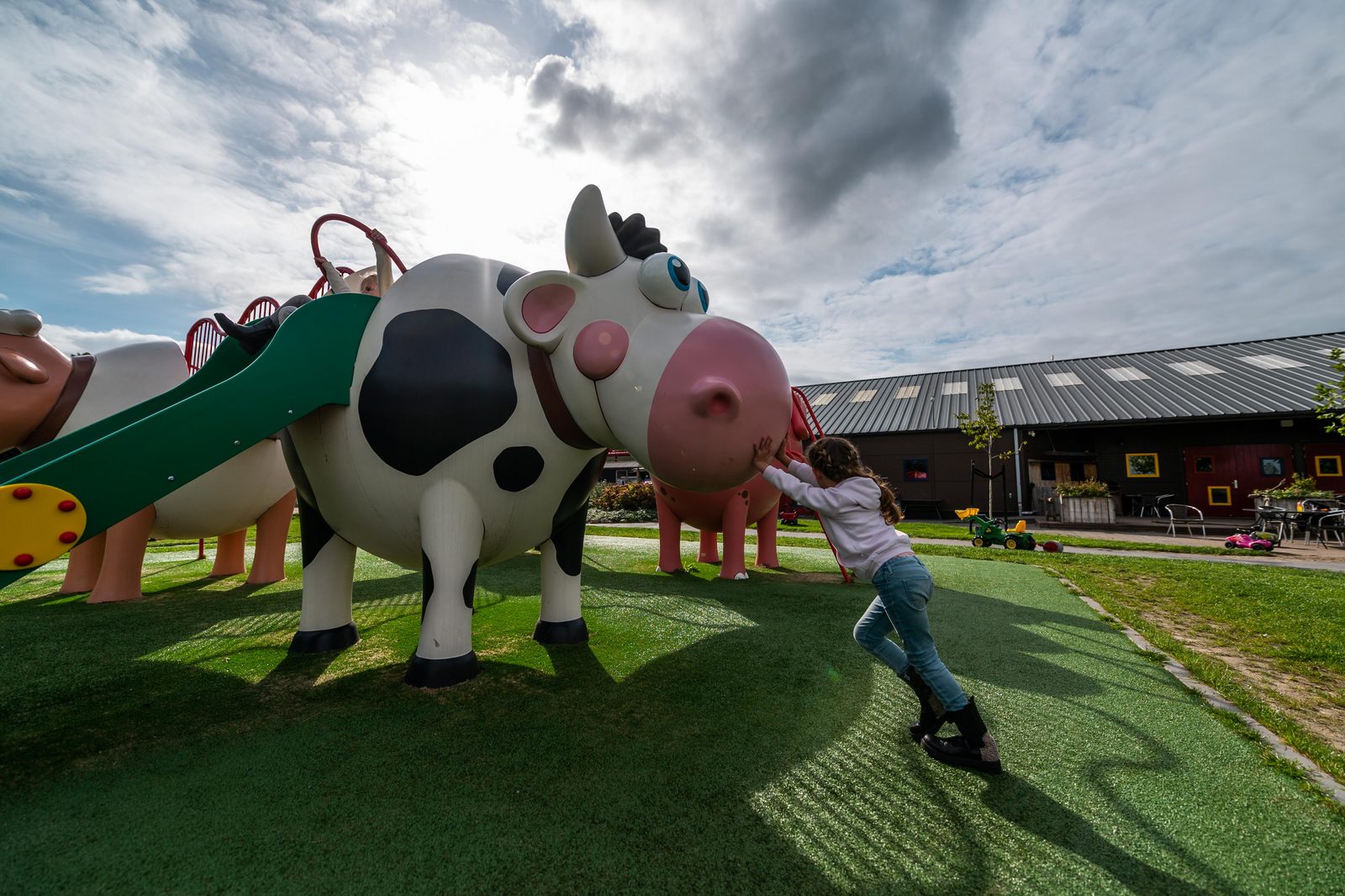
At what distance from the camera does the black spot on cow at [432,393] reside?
271 cm

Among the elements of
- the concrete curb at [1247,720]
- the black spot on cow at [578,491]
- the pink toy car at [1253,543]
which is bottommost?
the concrete curb at [1247,720]

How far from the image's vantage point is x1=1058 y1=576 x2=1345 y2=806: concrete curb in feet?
6.66


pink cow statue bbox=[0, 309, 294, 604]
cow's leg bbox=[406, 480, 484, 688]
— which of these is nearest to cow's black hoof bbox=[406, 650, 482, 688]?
cow's leg bbox=[406, 480, 484, 688]

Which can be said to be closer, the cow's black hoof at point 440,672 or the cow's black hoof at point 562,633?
the cow's black hoof at point 440,672

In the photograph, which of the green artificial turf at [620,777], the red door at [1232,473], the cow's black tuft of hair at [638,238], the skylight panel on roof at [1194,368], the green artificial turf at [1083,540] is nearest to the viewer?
the green artificial turf at [620,777]

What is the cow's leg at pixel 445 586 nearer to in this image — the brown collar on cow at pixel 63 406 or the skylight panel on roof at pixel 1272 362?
the brown collar on cow at pixel 63 406

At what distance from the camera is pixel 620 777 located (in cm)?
200

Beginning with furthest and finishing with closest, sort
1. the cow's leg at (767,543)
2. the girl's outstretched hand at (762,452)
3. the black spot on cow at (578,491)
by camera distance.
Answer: the cow's leg at (767,543) < the black spot on cow at (578,491) < the girl's outstretched hand at (762,452)

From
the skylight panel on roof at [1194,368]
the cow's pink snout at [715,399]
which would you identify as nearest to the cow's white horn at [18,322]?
the cow's pink snout at [715,399]

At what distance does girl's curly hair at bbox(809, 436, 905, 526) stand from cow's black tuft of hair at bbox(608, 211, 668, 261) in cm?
138

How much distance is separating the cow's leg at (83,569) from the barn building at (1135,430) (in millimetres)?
17829

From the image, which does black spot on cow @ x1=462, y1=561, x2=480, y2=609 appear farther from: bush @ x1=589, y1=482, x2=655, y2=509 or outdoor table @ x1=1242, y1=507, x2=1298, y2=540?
bush @ x1=589, y1=482, x2=655, y2=509

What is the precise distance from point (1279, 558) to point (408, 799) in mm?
12070

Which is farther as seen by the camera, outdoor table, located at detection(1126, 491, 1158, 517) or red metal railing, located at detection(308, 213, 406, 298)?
outdoor table, located at detection(1126, 491, 1158, 517)
